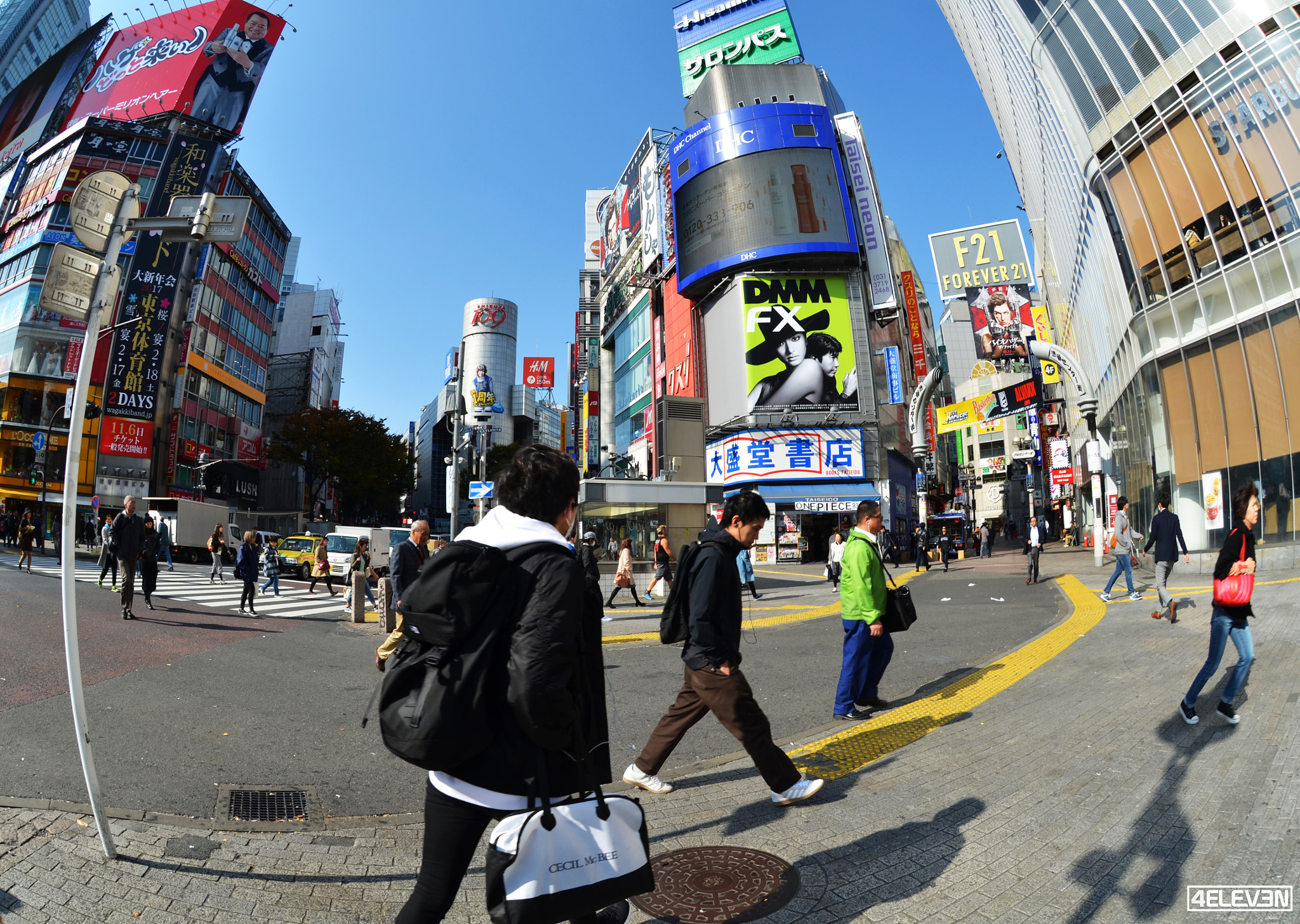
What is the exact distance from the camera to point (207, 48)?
48.3 metres

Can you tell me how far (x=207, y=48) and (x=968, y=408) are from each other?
5427 cm

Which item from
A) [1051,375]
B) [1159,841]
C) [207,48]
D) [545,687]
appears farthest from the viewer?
[207,48]

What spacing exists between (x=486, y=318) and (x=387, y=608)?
431ft

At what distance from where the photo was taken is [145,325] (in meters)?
39.5

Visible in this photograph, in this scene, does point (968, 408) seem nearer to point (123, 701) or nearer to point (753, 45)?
point (123, 701)

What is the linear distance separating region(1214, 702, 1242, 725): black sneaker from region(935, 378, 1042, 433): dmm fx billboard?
920 inches

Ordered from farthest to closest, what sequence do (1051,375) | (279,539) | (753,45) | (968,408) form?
(753,45) → (968,408) → (279,539) → (1051,375)

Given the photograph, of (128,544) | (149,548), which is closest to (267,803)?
(128,544)

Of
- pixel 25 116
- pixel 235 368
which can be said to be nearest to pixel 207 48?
pixel 25 116

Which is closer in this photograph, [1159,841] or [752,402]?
[1159,841]

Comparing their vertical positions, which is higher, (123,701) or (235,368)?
(235,368)

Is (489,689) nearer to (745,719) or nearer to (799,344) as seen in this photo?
(745,719)

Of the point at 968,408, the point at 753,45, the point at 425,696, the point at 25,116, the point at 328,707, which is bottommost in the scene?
the point at 328,707

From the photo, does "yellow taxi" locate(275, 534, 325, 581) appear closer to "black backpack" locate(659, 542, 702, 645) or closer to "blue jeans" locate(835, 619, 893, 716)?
"blue jeans" locate(835, 619, 893, 716)
